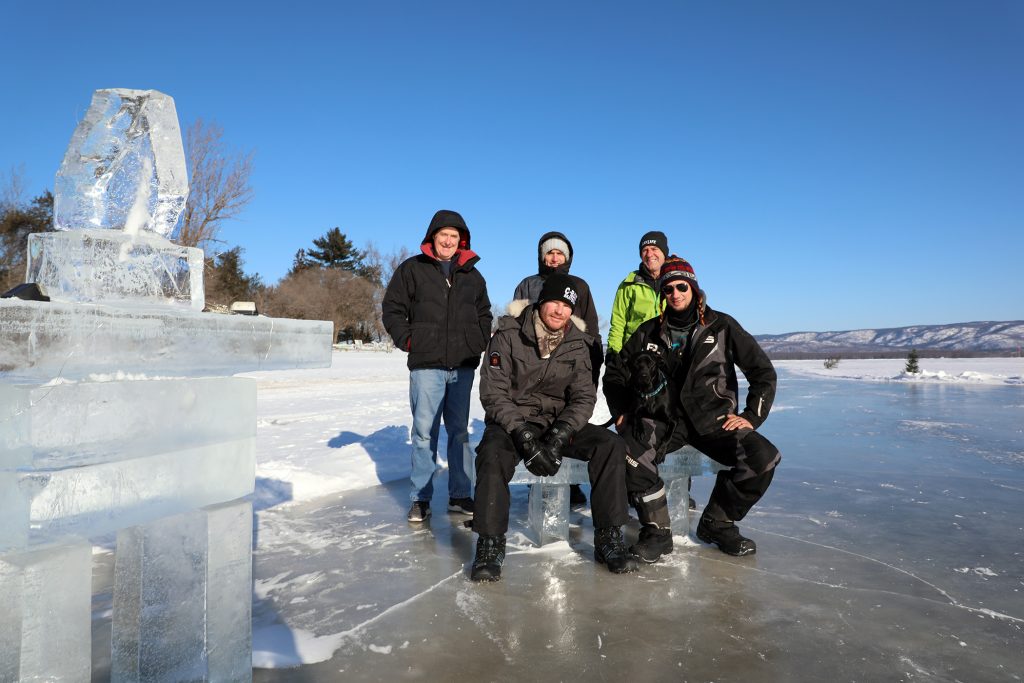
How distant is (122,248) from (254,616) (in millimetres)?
1576

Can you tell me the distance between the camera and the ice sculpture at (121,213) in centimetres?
156

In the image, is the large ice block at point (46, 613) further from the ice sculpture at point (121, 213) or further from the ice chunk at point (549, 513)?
the ice chunk at point (549, 513)

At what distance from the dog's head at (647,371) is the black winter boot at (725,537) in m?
0.81

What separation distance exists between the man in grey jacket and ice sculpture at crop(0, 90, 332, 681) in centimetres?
133

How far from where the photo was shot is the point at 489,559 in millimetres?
2893

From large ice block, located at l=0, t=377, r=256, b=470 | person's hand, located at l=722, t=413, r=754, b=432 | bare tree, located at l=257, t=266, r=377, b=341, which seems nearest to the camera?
large ice block, located at l=0, t=377, r=256, b=470

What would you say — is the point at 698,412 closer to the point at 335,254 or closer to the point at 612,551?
the point at 612,551

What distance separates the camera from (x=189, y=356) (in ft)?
5.26

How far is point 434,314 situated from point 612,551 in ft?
6.24

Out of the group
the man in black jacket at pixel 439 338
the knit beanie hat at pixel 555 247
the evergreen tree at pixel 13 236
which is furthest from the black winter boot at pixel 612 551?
the evergreen tree at pixel 13 236

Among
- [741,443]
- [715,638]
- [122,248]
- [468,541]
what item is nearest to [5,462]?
[122,248]

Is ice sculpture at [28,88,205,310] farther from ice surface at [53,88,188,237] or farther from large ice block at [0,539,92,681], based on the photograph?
large ice block at [0,539,92,681]

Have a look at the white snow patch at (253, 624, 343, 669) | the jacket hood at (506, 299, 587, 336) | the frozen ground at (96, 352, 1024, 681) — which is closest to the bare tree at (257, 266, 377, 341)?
the frozen ground at (96, 352, 1024, 681)

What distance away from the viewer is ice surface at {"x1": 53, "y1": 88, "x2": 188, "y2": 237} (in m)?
1.66
